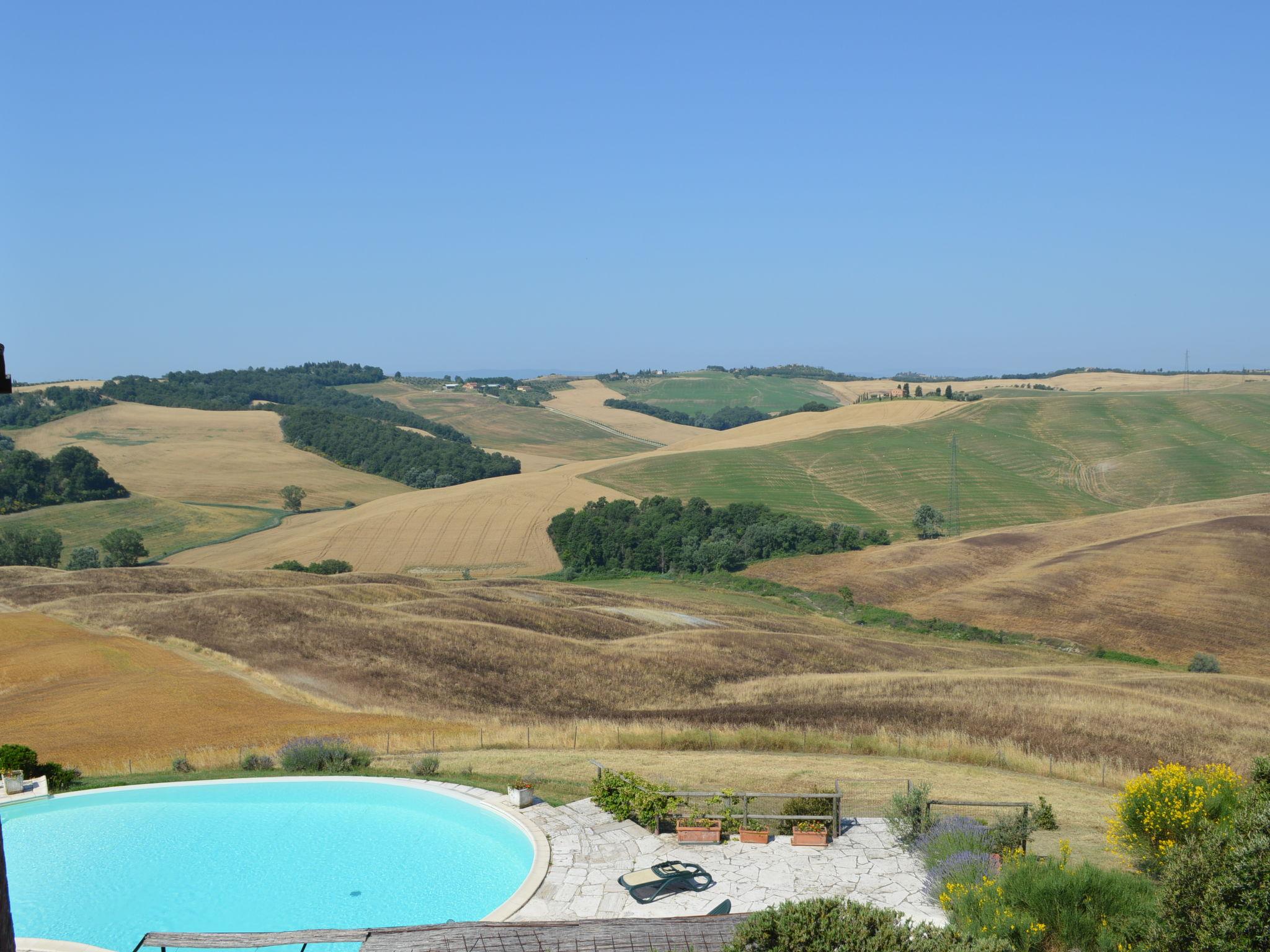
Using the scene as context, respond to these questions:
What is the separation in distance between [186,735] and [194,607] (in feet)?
55.7

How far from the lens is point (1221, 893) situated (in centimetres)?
1030

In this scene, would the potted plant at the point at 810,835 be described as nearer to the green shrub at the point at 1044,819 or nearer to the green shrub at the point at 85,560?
the green shrub at the point at 1044,819

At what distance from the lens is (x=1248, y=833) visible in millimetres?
10781

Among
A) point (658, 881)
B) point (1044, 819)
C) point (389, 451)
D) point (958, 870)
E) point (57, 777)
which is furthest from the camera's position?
point (389, 451)

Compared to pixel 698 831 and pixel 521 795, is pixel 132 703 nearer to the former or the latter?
pixel 521 795

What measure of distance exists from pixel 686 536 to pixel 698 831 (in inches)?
2889

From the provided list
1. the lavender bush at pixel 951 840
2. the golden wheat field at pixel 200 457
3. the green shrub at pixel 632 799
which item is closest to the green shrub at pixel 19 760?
the green shrub at pixel 632 799

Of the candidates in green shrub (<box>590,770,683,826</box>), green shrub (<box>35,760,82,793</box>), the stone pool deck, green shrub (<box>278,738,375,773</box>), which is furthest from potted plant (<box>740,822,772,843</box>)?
green shrub (<box>35,760,82,793</box>)

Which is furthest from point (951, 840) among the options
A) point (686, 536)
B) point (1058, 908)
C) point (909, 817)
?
point (686, 536)

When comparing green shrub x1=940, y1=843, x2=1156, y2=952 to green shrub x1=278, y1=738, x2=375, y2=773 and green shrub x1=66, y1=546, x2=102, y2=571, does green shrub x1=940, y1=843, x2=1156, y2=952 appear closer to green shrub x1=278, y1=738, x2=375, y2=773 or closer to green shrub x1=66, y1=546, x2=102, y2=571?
green shrub x1=278, y1=738, x2=375, y2=773

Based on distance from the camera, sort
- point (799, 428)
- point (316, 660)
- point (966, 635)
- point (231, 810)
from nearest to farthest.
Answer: point (231, 810)
point (316, 660)
point (966, 635)
point (799, 428)

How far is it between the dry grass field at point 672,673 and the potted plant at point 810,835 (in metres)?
8.06

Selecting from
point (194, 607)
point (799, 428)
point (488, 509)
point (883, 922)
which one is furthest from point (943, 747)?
point (799, 428)

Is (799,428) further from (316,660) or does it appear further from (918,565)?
(316,660)
